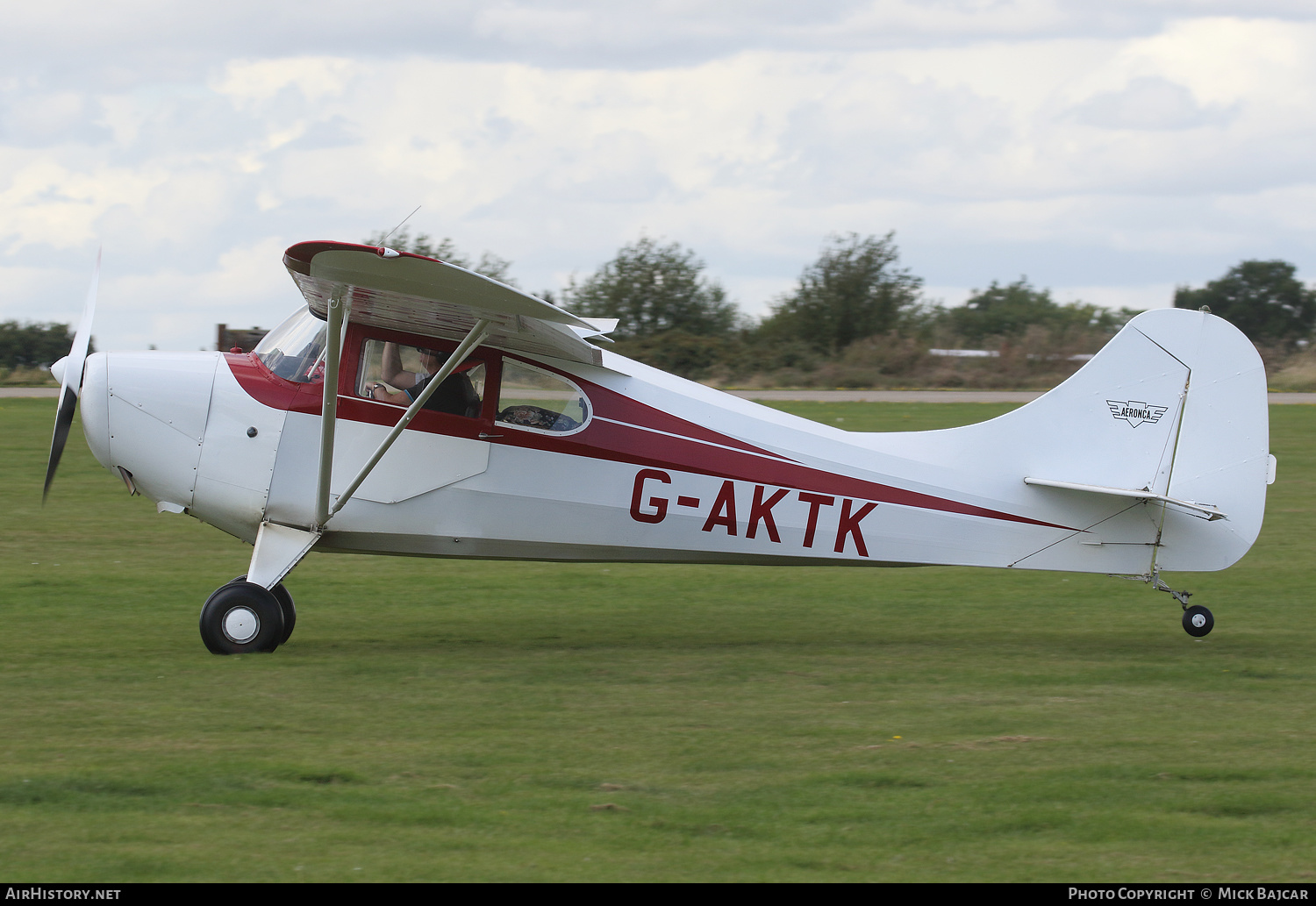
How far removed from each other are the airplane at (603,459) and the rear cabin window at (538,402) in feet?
0.04

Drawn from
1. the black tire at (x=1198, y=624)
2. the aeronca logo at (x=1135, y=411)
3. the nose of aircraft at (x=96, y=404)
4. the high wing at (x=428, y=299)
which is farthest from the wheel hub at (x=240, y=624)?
the black tire at (x=1198, y=624)

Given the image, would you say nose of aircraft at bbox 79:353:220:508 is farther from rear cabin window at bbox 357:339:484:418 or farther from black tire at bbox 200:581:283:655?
rear cabin window at bbox 357:339:484:418

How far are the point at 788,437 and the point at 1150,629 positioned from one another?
138 inches

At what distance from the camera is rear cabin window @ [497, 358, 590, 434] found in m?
8.51

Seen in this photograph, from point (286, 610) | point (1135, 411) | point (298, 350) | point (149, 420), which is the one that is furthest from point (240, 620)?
point (1135, 411)

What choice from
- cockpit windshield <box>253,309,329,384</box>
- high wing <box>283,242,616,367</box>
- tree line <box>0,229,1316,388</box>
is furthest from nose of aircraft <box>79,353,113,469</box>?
tree line <box>0,229,1316,388</box>

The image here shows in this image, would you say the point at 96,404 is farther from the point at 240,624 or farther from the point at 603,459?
the point at 603,459

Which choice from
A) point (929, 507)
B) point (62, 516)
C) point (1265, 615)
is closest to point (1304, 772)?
point (929, 507)

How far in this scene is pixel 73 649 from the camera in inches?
318

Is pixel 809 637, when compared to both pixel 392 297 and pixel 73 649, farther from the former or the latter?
pixel 73 649

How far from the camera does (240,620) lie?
805 centimetres

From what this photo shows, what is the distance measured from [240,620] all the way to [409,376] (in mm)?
1968

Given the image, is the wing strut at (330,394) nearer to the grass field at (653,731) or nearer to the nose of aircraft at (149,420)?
the nose of aircraft at (149,420)

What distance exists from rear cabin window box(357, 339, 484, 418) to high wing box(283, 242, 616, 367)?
0.15 metres
